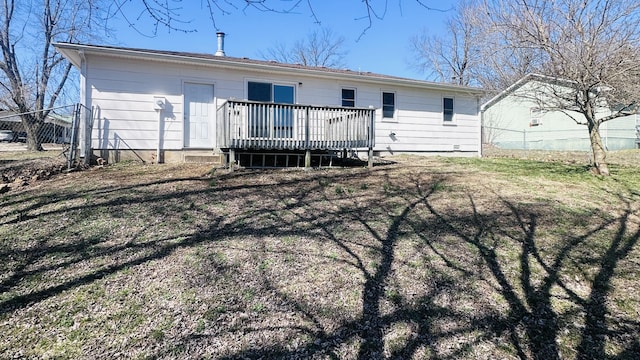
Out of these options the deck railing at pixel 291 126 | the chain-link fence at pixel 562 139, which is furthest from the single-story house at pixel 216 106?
the chain-link fence at pixel 562 139

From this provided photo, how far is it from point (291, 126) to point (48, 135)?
7343mm

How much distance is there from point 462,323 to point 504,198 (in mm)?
4069

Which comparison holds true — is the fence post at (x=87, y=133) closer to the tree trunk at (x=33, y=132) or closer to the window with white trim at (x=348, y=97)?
the tree trunk at (x=33, y=132)

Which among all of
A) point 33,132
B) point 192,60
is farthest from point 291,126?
point 33,132

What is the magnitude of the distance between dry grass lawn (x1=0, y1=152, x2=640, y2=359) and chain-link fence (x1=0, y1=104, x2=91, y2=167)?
231cm

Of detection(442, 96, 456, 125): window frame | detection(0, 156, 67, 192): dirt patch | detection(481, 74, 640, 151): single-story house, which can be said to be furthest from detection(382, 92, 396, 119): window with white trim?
detection(0, 156, 67, 192): dirt patch

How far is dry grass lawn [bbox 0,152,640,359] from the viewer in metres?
2.62

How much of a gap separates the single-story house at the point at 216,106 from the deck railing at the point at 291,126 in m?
0.02

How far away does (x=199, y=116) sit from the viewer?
1020cm

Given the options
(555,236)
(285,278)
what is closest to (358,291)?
(285,278)

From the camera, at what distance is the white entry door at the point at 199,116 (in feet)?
33.1

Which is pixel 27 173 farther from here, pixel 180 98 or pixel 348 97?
pixel 348 97

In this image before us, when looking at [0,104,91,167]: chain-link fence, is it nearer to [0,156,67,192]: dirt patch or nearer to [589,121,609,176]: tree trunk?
[0,156,67,192]: dirt patch

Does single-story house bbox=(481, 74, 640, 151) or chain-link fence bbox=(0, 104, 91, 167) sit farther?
single-story house bbox=(481, 74, 640, 151)
